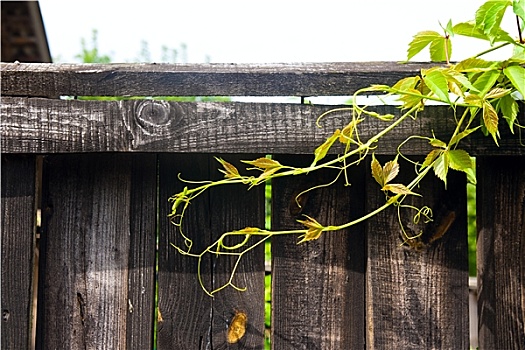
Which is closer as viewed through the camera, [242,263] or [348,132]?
[348,132]

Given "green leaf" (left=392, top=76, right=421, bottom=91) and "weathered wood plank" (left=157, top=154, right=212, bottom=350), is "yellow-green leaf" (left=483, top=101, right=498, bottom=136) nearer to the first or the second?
"green leaf" (left=392, top=76, right=421, bottom=91)

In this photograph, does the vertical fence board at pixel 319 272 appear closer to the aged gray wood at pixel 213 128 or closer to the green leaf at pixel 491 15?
the aged gray wood at pixel 213 128

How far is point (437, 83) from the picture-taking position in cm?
90

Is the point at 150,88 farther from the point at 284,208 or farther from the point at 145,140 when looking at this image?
the point at 284,208

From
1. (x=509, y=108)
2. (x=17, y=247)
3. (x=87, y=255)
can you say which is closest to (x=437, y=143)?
(x=509, y=108)

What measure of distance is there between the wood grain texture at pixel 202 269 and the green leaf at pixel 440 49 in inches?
15.4

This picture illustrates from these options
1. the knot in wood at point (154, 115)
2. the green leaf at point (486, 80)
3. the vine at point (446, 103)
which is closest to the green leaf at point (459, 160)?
the vine at point (446, 103)

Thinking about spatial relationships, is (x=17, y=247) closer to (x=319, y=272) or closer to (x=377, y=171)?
(x=319, y=272)

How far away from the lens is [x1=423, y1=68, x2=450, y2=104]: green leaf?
35.2 inches

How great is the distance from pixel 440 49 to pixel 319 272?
45cm

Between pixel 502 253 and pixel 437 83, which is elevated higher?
pixel 437 83

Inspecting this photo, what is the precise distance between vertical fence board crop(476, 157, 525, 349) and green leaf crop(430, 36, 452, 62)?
211mm

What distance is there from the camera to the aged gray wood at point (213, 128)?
3.39 ft

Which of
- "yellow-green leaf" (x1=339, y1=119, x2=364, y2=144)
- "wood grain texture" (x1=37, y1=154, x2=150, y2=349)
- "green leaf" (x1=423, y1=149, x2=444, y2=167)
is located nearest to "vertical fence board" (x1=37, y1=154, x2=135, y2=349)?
"wood grain texture" (x1=37, y1=154, x2=150, y2=349)
